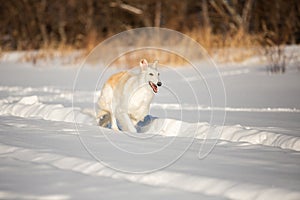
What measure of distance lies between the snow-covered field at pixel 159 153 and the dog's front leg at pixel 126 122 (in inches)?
9.4

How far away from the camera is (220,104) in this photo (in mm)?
6652

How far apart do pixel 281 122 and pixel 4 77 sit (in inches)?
279

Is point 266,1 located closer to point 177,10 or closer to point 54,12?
point 177,10

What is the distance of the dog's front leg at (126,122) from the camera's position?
472 cm

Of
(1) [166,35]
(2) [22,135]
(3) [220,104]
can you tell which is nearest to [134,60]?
(1) [166,35]

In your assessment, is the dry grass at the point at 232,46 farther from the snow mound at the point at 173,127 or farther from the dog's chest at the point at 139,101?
the dog's chest at the point at 139,101

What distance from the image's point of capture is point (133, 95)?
15.6ft

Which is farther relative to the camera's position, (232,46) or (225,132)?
(232,46)

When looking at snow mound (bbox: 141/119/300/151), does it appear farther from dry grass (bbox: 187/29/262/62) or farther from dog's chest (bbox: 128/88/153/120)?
dry grass (bbox: 187/29/262/62)

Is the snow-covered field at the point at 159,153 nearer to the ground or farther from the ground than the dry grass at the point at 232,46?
nearer to the ground

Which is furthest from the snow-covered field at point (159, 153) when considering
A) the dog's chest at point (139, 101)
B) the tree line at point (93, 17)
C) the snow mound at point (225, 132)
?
the tree line at point (93, 17)

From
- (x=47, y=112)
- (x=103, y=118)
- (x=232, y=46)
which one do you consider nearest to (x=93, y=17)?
(x=232, y=46)

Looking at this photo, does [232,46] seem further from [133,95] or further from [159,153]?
[159,153]

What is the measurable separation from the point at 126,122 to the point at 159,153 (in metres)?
1.24
